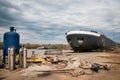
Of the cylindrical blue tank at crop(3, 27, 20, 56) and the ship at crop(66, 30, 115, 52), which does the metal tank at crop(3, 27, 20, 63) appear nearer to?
the cylindrical blue tank at crop(3, 27, 20, 56)

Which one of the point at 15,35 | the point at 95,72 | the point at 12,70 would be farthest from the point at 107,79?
the point at 15,35

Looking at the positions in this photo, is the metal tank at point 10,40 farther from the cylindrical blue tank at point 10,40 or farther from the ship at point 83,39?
the ship at point 83,39

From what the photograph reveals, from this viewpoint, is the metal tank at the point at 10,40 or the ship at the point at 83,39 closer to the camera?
the metal tank at the point at 10,40

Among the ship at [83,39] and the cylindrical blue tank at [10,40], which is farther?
the ship at [83,39]

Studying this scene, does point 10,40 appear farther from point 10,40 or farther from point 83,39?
point 83,39

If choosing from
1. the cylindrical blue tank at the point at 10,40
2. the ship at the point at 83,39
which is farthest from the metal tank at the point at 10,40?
the ship at the point at 83,39

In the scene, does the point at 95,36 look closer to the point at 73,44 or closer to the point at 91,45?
the point at 91,45

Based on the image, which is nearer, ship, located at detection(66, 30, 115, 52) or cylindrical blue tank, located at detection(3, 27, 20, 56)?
cylindrical blue tank, located at detection(3, 27, 20, 56)

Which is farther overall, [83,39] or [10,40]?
[83,39]

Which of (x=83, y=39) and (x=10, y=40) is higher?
(x=83, y=39)

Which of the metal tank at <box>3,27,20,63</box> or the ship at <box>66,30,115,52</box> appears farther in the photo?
the ship at <box>66,30,115,52</box>

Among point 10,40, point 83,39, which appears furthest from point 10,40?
point 83,39

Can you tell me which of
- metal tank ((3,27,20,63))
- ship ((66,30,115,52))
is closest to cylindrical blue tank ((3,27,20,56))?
metal tank ((3,27,20,63))

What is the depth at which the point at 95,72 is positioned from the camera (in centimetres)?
1116
